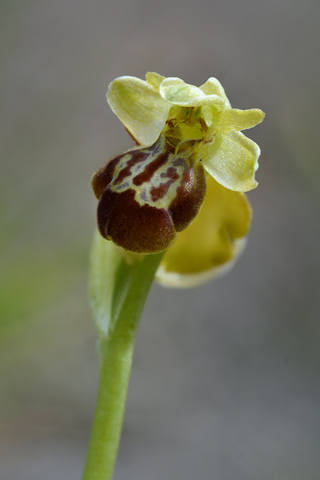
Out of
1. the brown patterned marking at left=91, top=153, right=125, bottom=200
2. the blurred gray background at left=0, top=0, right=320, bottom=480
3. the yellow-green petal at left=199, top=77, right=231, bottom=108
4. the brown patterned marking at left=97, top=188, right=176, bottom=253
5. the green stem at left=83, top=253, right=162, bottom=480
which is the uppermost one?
the blurred gray background at left=0, top=0, right=320, bottom=480

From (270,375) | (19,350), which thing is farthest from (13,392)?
(270,375)

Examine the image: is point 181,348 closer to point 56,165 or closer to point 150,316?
point 150,316

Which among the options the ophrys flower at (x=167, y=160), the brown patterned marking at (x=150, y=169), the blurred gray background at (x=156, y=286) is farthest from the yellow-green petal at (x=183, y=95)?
the blurred gray background at (x=156, y=286)

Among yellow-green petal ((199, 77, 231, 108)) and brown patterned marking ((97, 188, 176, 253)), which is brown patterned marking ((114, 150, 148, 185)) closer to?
brown patterned marking ((97, 188, 176, 253))

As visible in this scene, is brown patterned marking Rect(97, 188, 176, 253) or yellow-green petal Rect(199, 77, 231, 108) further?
yellow-green petal Rect(199, 77, 231, 108)

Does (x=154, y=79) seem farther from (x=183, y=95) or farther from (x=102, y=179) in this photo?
(x=102, y=179)

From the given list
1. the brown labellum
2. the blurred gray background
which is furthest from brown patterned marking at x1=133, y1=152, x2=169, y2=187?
the blurred gray background

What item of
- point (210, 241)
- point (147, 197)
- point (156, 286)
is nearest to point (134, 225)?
point (147, 197)

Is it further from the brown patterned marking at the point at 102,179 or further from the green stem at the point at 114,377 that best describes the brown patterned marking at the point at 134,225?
the green stem at the point at 114,377
